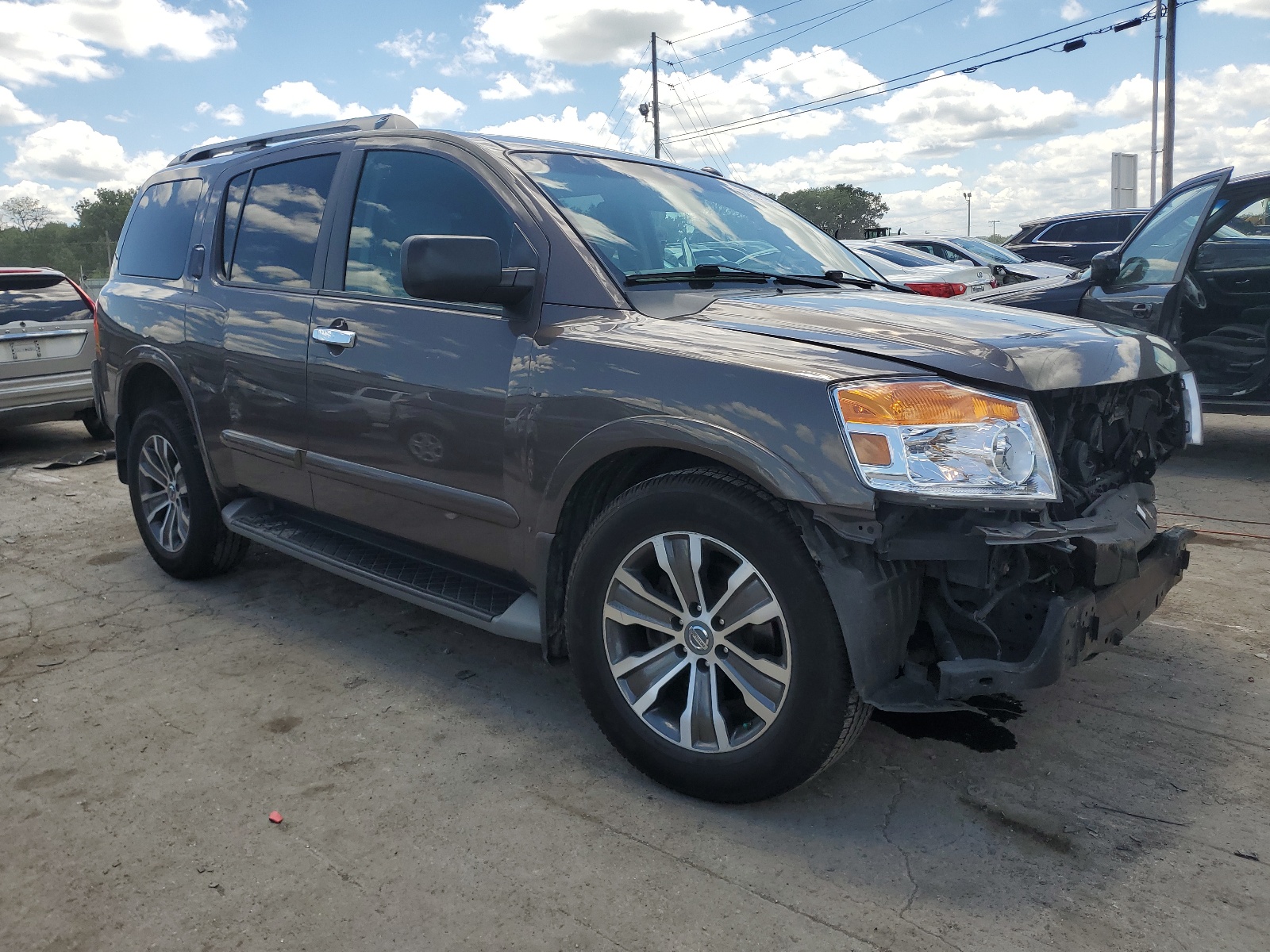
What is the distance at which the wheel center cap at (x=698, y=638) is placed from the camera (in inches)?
101

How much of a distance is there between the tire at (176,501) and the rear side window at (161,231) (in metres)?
0.68

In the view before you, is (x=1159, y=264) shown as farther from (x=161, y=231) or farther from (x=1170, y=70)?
(x=1170, y=70)

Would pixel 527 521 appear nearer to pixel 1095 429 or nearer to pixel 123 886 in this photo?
pixel 123 886

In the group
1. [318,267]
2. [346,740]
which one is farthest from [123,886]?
[318,267]

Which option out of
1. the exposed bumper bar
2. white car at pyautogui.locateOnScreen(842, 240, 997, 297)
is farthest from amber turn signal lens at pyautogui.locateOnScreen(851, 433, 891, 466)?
white car at pyautogui.locateOnScreen(842, 240, 997, 297)

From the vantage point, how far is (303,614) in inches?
163

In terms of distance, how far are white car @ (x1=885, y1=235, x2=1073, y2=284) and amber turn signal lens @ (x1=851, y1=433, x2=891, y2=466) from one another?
11.4m

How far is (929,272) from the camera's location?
9820 mm

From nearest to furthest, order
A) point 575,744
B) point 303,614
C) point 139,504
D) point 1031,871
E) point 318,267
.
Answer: point 1031,871
point 575,744
point 318,267
point 303,614
point 139,504

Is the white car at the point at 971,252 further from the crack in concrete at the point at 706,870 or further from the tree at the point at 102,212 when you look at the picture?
the tree at the point at 102,212

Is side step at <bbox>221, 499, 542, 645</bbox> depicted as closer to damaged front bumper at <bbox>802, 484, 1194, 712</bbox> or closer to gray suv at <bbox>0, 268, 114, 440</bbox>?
damaged front bumper at <bbox>802, 484, 1194, 712</bbox>

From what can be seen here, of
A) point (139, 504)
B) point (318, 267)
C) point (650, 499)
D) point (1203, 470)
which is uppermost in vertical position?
point (318, 267)

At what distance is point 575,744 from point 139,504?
9.58 feet

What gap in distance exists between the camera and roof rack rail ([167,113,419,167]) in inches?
145
